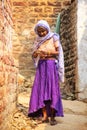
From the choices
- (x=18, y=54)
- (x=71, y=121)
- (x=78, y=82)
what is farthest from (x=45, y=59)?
(x=18, y=54)

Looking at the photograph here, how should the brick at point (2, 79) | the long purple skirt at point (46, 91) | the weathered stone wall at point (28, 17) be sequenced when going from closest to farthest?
the brick at point (2, 79), the long purple skirt at point (46, 91), the weathered stone wall at point (28, 17)

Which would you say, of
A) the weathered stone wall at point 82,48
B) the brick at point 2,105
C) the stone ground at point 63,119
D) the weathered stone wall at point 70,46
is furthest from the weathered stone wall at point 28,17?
the brick at point 2,105

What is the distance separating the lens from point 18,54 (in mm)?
7805

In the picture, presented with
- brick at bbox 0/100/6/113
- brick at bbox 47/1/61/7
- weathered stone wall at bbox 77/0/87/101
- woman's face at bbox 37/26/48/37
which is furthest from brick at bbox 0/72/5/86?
brick at bbox 47/1/61/7

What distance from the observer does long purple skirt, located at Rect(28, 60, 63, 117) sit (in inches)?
179

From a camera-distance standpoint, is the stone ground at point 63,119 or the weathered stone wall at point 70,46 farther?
the weathered stone wall at point 70,46

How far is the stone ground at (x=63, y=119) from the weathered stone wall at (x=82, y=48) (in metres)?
0.39

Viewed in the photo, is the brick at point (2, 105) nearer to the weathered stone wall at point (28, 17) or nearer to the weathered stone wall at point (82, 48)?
the weathered stone wall at point (82, 48)

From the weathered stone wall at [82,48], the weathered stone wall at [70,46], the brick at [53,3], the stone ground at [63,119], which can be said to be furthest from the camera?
the brick at [53,3]

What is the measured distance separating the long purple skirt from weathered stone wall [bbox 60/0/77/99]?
1864 millimetres

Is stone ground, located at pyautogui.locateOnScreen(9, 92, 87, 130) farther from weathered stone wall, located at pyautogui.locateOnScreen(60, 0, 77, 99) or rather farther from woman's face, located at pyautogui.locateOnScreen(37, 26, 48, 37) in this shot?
woman's face, located at pyautogui.locateOnScreen(37, 26, 48, 37)

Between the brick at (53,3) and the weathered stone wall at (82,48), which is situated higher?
the brick at (53,3)

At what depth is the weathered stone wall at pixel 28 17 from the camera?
7.83 meters

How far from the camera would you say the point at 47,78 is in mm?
Answer: 4594
